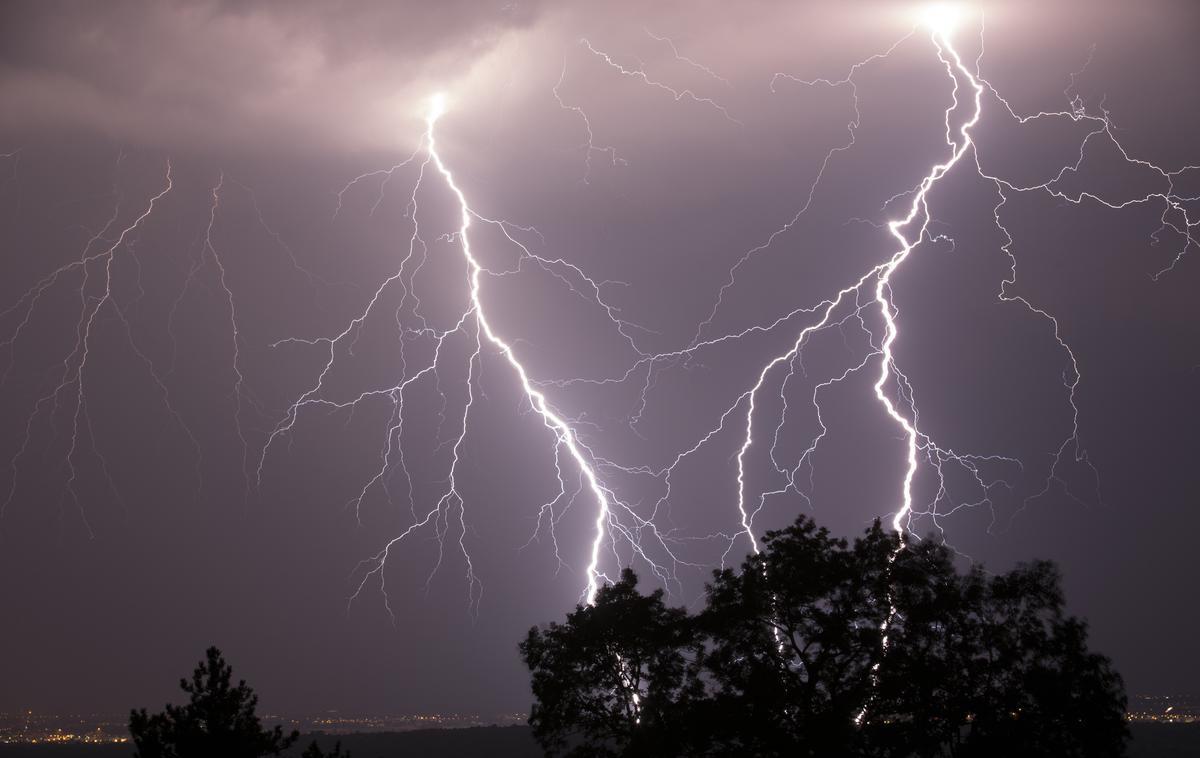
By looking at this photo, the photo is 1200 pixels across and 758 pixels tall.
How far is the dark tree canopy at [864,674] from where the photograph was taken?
11156 millimetres

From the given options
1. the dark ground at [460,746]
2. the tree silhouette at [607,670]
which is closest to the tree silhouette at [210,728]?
the tree silhouette at [607,670]

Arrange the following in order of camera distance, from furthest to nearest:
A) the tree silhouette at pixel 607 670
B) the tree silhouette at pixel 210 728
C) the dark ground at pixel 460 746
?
the dark ground at pixel 460 746 < the tree silhouette at pixel 607 670 < the tree silhouette at pixel 210 728

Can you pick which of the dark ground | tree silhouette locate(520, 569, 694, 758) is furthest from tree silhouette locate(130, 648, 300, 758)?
the dark ground

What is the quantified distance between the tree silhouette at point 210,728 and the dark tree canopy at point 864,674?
467 centimetres

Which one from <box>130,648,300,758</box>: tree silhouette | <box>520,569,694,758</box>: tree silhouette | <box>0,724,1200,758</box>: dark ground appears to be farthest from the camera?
<box>0,724,1200,758</box>: dark ground

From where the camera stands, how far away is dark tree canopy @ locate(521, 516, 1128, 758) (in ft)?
36.6

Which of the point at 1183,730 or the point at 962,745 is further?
the point at 1183,730

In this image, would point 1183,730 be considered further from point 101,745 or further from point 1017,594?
point 101,745

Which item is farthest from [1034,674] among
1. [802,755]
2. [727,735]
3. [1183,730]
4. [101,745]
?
[101,745]

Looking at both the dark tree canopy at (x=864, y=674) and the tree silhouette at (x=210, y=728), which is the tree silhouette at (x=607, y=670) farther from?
the tree silhouette at (x=210, y=728)

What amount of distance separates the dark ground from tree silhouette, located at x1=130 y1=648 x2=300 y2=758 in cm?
3116

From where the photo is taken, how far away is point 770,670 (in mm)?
12164

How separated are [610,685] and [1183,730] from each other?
154 ft

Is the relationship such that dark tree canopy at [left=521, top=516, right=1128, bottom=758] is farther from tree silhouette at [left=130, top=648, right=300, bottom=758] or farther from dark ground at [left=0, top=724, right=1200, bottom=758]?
dark ground at [left=0, top=724, right=1200, bottom=758]
